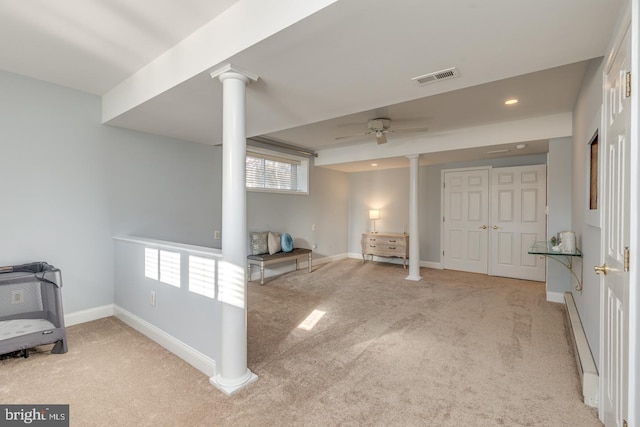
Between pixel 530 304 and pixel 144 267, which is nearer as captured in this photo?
pixel 144 267

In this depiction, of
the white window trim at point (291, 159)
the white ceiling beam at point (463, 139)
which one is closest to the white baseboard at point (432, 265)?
the white ceiling beam at point (463, 139)

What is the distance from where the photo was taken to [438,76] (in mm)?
2211

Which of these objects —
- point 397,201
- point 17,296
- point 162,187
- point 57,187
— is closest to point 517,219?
point 397,201

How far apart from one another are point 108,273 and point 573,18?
454 cm

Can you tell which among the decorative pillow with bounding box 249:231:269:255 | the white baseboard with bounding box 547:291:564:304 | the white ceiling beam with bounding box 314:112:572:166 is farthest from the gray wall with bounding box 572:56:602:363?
the decorative pillow with bounding box 249:231:269:255

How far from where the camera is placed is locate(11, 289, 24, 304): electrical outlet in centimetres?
254

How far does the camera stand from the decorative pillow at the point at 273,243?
16.8 ft

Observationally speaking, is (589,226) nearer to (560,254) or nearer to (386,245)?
(560,254)

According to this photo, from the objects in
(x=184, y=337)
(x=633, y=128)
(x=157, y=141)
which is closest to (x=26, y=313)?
(x=184, y=337)

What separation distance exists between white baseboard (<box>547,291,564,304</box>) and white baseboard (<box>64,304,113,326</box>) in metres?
5.56

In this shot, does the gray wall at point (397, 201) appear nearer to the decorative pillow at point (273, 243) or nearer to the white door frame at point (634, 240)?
the decorative pillow at point (273, 243)

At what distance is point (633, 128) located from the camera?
1.19m

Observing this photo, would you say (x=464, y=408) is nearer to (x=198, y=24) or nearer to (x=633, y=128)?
(x=633, y=128)

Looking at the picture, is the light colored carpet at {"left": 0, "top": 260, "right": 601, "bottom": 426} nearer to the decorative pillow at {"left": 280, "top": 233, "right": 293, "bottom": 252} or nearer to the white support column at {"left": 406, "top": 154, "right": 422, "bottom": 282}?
the white support column at {"left": 406, "top": 154, "right": 422, "bottom": 282}
